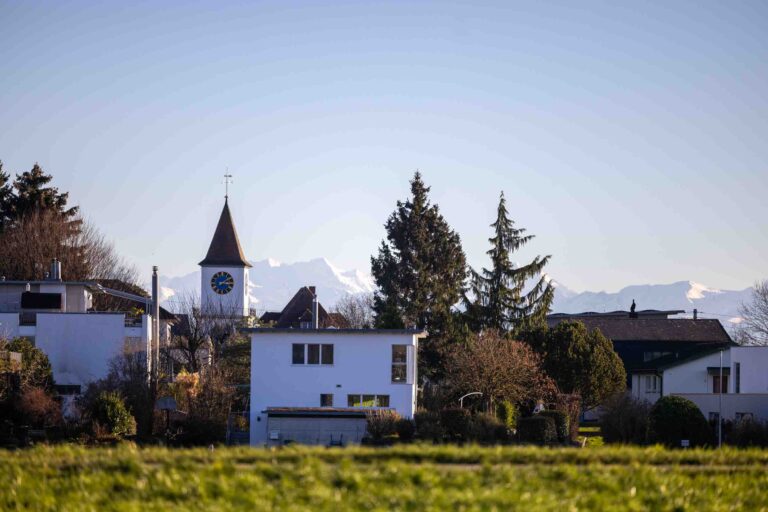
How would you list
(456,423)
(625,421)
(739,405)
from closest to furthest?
(456,423), (625,421), (739,405)

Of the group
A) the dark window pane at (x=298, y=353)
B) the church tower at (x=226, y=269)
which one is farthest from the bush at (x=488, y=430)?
the church tower at (x=226, y=269)

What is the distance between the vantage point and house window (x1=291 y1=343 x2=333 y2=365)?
5431cm

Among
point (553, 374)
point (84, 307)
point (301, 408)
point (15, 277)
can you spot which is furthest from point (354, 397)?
point (15, 277)

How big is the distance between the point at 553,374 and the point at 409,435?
20.1m

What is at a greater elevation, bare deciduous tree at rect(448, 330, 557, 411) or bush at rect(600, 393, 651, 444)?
bare deciduous tree at rect(448, 330, 557, 411)

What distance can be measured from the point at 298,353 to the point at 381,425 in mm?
8468

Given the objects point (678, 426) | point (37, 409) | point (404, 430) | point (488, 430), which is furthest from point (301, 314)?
point (678, 426)

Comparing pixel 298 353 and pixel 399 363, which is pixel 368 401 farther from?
pixel 298 353

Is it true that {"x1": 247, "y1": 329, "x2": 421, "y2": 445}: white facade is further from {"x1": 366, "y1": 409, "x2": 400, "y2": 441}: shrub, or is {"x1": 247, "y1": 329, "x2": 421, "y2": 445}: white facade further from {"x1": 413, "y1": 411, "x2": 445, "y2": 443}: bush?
{"x1": 366, "y1": 409, "x2": 400, "y2": 441}: shrub

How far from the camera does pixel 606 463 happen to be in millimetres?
18953

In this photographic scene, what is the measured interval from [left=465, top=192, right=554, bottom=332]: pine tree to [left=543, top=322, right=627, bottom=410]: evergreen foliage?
3222mm

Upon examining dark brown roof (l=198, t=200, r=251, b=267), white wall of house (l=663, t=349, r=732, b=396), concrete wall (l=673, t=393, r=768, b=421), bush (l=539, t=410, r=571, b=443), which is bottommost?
bush (l=539, t=410, r=571, b=443)

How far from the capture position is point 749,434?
47031 mm

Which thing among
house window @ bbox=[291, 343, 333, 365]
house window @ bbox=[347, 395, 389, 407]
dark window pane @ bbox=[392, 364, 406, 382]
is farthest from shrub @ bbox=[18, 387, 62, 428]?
dark window pane @ bbox=[392, 364, 406, 382]
